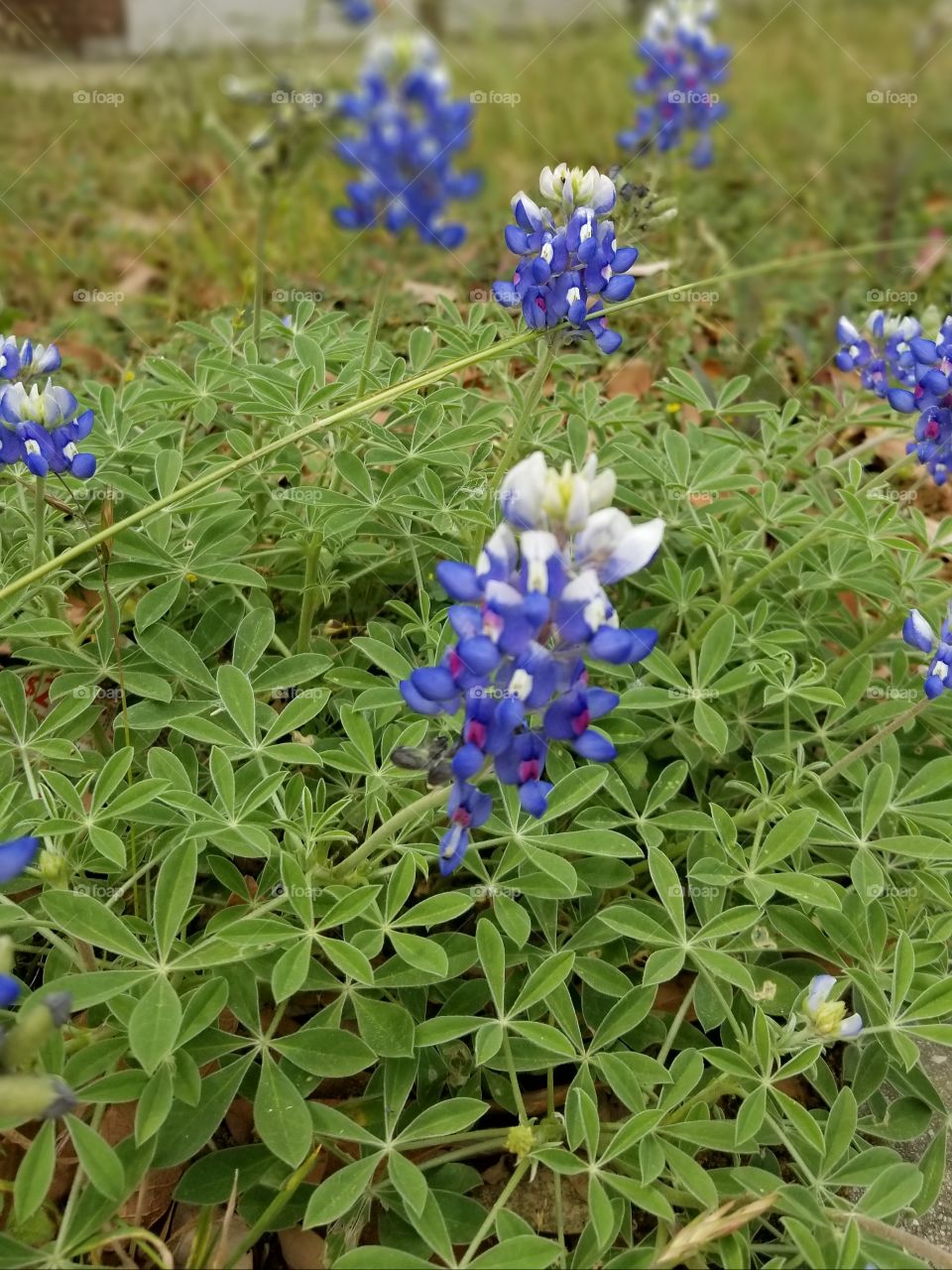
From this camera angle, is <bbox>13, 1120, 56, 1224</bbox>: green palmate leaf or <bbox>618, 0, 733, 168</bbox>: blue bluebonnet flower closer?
<bbox>13, 1120, 56, 1224</bbox>: green palmate leaf

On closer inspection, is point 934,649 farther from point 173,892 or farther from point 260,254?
point 260,254

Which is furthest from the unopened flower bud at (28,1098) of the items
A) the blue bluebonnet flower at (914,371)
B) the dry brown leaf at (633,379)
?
the dry brown leaf at (633,379)

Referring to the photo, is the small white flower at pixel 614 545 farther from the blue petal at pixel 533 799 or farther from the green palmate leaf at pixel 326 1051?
the green palmate leaf at pixel 326 1051

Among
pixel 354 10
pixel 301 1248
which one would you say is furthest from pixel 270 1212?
pixel 354 10

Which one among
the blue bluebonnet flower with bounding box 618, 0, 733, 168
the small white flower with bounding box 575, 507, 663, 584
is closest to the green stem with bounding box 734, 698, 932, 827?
Result: the small white flower with bounding box 575, 507, 663, 584

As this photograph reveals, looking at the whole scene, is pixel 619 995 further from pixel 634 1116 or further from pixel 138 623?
pixel 138 623

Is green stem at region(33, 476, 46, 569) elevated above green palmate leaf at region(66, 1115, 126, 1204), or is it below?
above

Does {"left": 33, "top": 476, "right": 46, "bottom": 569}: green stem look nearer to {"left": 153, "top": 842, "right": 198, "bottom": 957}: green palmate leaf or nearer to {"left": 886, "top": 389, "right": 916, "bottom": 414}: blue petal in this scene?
{"left": 153, "top": 842, "right": 198, "bottom": 957}: green palmate leaf
